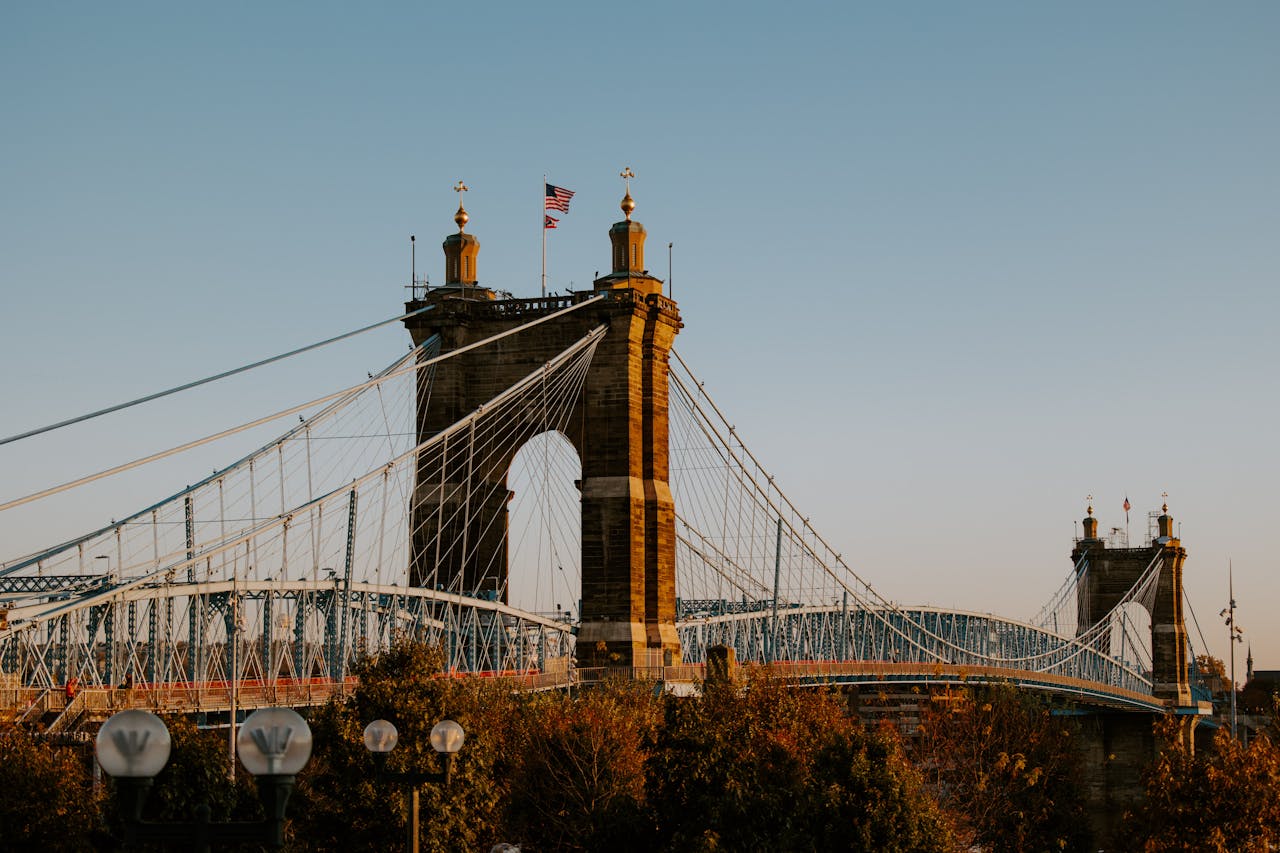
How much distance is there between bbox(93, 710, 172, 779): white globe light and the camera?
48.4 ft

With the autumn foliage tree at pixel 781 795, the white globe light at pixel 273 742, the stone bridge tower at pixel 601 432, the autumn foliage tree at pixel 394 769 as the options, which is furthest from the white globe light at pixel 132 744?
the stone bridge tower at pixel 601 432

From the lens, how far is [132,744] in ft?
48.6

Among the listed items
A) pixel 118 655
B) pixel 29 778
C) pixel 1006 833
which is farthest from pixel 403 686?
pixel 1006 833

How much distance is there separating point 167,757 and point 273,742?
91 centimetres

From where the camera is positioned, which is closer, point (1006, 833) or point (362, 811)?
point (362, 811)

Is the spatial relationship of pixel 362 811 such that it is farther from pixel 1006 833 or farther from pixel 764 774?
pixel 1006 833

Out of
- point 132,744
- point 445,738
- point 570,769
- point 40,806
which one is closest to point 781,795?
point 445,738

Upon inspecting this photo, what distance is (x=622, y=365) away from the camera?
7419 cm

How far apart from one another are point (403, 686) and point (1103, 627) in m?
119

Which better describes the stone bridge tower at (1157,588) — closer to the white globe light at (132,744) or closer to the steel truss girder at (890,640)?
the steel truss girder at (890,640)

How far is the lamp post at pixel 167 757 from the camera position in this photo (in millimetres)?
14797

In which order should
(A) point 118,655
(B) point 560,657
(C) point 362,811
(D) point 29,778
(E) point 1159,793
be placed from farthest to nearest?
(B) point 560,657, (A) point 118,655, (E) point 1159,793, (C) point 362,811, (D) point 29,778

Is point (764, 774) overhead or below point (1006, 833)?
overhead

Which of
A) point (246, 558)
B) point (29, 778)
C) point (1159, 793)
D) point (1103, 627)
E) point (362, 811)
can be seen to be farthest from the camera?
point (1103, 627)
